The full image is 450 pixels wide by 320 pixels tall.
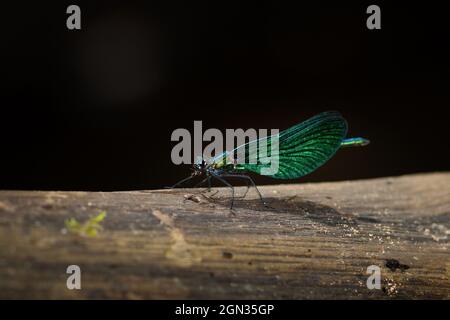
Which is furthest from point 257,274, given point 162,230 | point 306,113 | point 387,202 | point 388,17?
point 388,17

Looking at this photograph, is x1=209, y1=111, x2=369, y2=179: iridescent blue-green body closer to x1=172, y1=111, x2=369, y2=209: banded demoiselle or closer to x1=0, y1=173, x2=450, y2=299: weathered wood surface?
x1=172, y1=111, x2=369, y2=209: banded demoiselle

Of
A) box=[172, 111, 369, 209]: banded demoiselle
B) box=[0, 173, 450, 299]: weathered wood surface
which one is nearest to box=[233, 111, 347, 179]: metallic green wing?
box=[172, 111, 369, 209]: banded demoiselle

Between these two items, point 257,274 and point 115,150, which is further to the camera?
point 115,150

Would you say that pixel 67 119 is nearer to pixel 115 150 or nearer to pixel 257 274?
pixel 115 150
